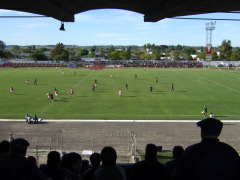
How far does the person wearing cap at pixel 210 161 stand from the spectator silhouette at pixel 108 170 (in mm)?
951

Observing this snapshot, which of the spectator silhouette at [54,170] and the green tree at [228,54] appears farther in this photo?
the green tree at [228,54]

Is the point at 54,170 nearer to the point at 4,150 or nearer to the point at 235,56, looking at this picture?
the point at 4,150

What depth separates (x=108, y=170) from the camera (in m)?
3.30

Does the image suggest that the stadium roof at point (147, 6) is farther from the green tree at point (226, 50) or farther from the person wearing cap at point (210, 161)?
the green tree at point (226, 50)

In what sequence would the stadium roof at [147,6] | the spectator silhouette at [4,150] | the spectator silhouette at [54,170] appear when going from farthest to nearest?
1. the stadium roof at [147,6]
2. the spectator silhouette at [4,150]
3. the spectator silhouette at [54,170]

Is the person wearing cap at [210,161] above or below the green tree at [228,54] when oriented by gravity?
below

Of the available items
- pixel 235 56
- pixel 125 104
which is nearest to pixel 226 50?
pixel 235 56

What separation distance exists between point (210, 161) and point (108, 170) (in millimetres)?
1478

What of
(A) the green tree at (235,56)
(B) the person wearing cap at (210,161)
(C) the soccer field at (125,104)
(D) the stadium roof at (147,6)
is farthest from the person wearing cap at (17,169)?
(A) the green tree at (235,56)

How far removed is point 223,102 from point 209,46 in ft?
203

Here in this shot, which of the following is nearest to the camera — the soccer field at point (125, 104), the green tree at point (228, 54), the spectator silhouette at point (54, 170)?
the spectator silhouette at point (54, 170)

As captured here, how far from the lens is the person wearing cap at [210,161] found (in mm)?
2506

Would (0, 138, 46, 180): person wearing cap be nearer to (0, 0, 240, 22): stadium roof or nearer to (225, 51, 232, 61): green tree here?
(0, 0, 240, 22): stadium roof

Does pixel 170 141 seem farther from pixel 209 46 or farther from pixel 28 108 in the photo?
pixel 209 46
